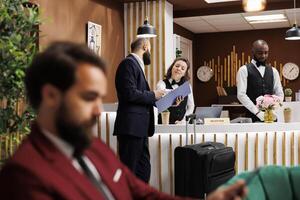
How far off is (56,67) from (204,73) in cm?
972

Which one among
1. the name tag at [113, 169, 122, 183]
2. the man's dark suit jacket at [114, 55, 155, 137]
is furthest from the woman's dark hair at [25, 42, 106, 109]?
the man's dark suit jacket at [114, 55, 155, 137]

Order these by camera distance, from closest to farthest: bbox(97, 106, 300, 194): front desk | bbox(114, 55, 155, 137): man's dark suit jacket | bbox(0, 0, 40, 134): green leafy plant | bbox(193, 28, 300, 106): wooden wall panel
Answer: bbox(0, 0, 40, 134): green leafy plant, bbox(114, 55, 155, 137): man's dark suit jacket, bbox(97, 106, 300, 194): front desk, bbox(193, 28, 300, 106): wooden wall panel

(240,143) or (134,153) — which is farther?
(240,143)

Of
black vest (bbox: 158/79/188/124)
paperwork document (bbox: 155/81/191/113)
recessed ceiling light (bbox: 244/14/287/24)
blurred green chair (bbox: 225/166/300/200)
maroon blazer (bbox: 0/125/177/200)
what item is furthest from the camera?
recessed ceiling light (bbox: 244/14/287/24)

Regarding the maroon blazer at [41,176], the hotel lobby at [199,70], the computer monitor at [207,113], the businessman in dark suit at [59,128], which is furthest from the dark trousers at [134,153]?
the businessman in dark suit at [59,128]

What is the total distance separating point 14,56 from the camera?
2.67 meters

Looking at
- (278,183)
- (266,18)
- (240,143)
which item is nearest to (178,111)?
(240,143)

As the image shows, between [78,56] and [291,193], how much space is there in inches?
49.9

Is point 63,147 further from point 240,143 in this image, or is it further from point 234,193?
point 240,143

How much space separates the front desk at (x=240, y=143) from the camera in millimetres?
4340

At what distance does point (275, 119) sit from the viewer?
4.52m

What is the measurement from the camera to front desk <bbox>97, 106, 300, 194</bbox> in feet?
14.2

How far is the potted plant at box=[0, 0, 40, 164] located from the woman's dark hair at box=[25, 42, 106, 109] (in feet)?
4.58

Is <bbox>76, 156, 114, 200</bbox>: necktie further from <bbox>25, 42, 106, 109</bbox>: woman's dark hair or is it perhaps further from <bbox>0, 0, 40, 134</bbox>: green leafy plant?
<bbox>0, 0, 40, 134</bbox>: green leafy plant
